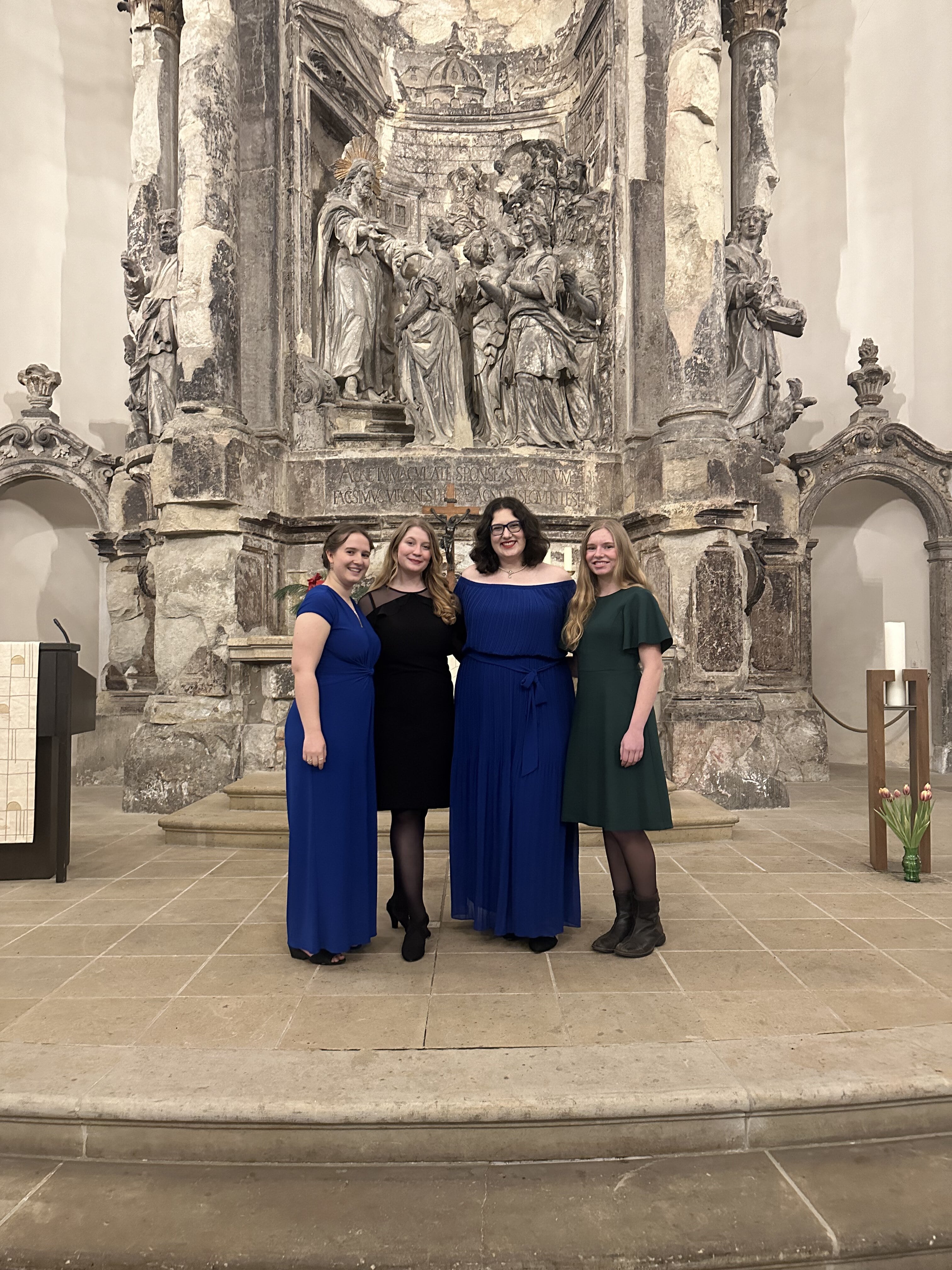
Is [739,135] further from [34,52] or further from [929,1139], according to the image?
[929,1139]

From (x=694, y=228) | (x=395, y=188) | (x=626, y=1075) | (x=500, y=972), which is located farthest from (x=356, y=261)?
(x=626, y=1075)

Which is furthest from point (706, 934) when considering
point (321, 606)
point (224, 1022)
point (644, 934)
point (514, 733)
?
point (321, 606)

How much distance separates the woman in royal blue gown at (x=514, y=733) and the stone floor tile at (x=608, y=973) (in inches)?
5.3

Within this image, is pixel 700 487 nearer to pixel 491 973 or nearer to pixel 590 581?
pixel 590 581

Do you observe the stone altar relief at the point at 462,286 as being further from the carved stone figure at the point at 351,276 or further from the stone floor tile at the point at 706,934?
the stone floor tile at the point at 706,934

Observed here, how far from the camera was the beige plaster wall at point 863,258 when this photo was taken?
10125mm

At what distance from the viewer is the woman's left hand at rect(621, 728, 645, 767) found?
3.22 meters

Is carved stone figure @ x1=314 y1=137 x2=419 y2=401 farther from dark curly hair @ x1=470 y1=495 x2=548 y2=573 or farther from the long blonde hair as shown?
the long blonde hair

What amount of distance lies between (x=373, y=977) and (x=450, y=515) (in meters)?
4.45

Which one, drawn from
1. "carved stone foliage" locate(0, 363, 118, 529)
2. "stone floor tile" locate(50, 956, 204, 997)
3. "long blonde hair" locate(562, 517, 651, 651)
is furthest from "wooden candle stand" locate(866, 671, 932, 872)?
"carved stone foliage" locate(0, 363, 118, 529)

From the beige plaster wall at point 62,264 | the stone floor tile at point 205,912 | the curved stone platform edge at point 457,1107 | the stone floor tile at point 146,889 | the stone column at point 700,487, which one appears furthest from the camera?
the beige plaster wall at point 62,264

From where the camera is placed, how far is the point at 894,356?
34.5 feet

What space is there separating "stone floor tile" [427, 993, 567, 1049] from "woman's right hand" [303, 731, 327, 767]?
A: 878 mm

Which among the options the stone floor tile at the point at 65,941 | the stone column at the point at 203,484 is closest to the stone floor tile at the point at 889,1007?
the stone floor tile at the point at 65,941
